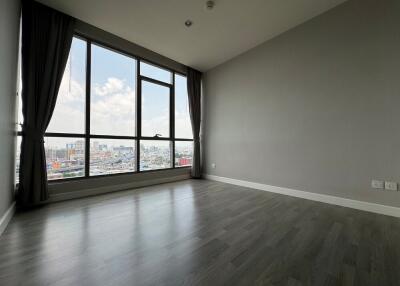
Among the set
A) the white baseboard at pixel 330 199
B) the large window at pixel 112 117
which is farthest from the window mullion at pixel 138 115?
the white baseboard at pixel 330 199

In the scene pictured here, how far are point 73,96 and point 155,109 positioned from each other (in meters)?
1.67

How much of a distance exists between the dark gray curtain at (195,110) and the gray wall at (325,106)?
95 centimetres

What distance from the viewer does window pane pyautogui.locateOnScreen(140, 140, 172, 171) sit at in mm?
4176

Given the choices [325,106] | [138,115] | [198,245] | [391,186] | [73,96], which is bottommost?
[198,245]

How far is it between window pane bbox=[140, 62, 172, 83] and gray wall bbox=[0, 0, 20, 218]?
207 cm

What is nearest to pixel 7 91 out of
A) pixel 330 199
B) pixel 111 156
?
pixel 111 156

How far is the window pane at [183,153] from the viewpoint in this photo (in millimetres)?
4883

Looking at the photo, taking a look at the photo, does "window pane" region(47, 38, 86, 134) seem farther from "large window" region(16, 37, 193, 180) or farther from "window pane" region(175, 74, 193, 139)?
"window pane" region(175, 74, 193, 139)

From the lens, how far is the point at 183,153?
16.5 ft

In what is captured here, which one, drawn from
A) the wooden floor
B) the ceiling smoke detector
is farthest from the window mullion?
the ceiling smoke detector

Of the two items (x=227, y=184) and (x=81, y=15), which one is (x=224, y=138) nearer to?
(x=227, y=184)

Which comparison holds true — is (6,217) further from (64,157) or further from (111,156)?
(111,156)

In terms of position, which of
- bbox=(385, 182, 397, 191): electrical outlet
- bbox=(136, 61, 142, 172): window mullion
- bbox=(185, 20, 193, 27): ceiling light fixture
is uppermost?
bbox=(185, 20, 193, 27): ceiling light fixture

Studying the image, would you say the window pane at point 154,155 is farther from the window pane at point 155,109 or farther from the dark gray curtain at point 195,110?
the dark gray curtain at point 195,110
